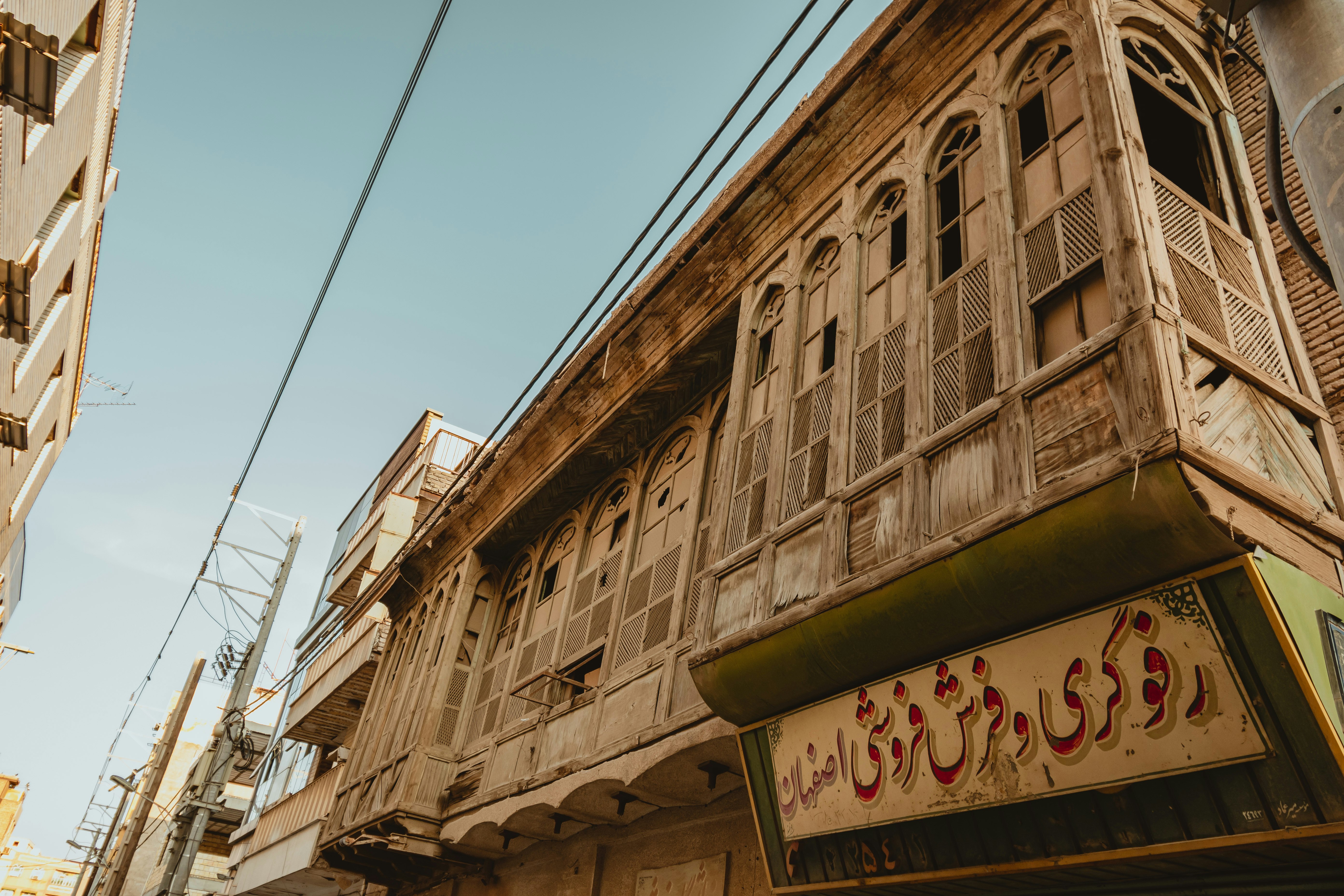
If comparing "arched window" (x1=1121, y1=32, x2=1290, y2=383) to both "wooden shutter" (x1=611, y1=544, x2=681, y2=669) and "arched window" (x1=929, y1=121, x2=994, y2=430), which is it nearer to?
"arched window" (x1=929, y1=121, x2=994, y2=430)

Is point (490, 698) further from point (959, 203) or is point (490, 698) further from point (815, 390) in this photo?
point (959, 203)

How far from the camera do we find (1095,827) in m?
4.09

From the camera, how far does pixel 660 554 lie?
10.0 meters

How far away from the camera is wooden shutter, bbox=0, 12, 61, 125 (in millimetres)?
9188

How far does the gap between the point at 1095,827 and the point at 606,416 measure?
323 inches

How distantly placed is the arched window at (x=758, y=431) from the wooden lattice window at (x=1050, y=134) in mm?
2619

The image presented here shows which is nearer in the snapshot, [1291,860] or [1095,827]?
[1291,860]

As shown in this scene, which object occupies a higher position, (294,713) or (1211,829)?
(294,713)

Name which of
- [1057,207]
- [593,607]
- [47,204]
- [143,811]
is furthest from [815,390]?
[143,811]

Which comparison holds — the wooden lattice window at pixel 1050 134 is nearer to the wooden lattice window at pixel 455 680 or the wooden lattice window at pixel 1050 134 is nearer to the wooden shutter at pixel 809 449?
the wooden shutter at pixel 809 449

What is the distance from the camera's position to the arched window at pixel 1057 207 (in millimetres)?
5164

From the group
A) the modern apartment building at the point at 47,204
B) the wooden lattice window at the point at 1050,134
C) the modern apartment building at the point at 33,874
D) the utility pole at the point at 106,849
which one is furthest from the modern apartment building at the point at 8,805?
the wooden lattice window at the point at 1050,134

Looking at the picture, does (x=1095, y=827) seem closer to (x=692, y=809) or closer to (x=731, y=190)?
(x=692, y=809)

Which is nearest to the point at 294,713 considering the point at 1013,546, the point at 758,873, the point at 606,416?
the point at 606,416
